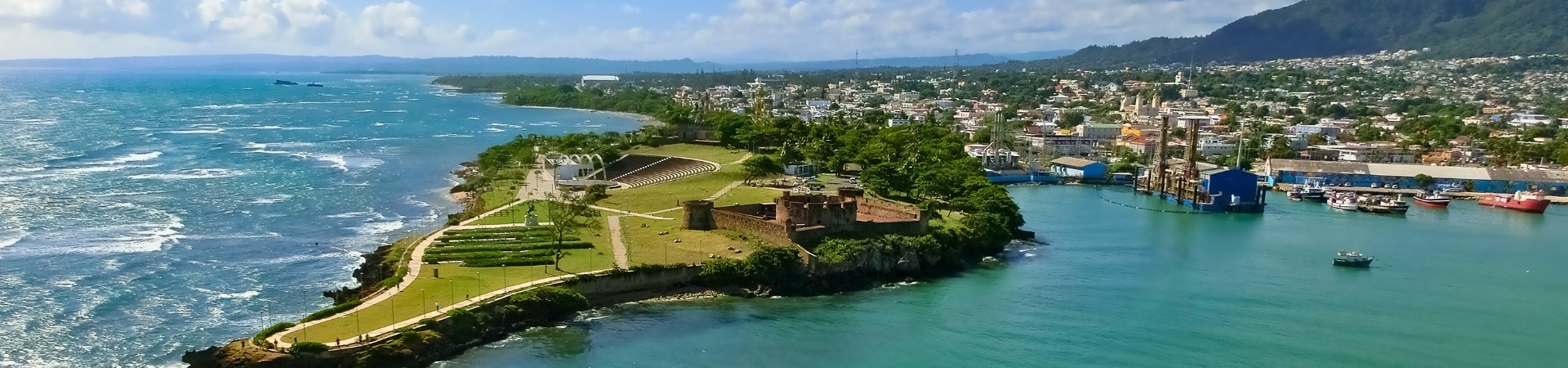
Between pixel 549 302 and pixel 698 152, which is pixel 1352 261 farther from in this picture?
pixel 698 152

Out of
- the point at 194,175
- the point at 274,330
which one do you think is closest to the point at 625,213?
the point at 274,330

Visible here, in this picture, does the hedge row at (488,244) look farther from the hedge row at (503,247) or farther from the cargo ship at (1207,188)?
the cargo ship at (1207,188)

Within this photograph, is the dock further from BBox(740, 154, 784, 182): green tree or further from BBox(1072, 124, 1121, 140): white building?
BBox(740, 154, 784, 182): green tree

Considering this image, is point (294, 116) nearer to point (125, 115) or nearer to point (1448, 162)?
point (125, 115)

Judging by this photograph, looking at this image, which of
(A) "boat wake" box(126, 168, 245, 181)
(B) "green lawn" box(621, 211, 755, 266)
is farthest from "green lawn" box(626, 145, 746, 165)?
(B) "green lawn" box(621, 211, 755, 266)

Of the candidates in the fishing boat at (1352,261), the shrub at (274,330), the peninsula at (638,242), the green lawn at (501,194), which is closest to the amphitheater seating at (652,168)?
the peninsula at (638,242)

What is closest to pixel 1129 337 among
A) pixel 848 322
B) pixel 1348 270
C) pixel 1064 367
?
pixel 1064 367
